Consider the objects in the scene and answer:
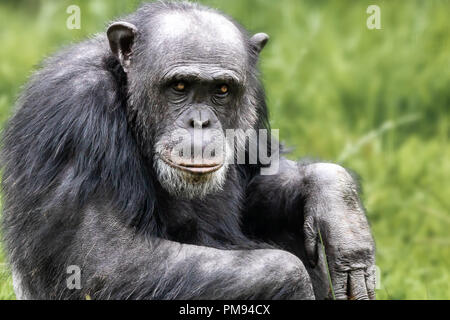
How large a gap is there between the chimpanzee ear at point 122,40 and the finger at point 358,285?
1623 millimetres

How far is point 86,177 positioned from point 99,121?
30 centimetres

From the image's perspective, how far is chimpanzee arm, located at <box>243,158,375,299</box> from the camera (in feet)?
15.3

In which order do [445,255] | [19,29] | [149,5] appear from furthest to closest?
1. [19,29]
2. [445,255]
3. [149,5]

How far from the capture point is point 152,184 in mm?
4578

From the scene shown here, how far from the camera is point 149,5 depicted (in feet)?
16.3

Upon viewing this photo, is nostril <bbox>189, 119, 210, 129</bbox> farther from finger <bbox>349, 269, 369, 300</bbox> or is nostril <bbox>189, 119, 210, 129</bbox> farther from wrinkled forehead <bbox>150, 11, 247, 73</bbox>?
finger <bbox>349, 269, 369, 300</bbox>

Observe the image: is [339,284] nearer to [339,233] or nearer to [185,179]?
[339,233]

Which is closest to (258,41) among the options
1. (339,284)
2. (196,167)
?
(196,167)

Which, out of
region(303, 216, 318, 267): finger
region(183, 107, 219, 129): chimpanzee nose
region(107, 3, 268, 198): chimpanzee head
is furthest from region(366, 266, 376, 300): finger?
region(183, 107, 219, 129): chimpanzee nose

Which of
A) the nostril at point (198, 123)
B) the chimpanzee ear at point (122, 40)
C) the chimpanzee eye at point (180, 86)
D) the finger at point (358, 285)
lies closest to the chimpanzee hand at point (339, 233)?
the finger at point (358, 285)

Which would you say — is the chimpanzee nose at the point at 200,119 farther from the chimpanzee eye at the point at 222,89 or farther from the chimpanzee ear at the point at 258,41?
the chimpanzee ear at the point at 258,41

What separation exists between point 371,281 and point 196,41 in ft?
5.14
